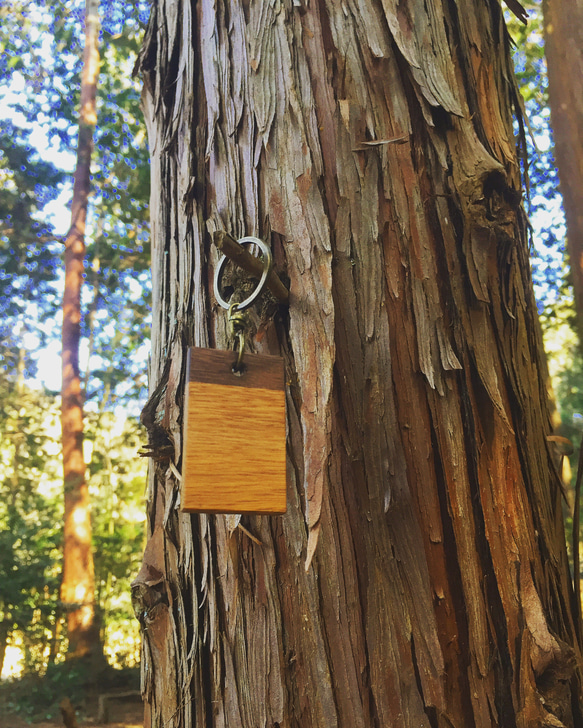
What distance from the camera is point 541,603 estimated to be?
32.2 inches

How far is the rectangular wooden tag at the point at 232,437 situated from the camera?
0.66 metres

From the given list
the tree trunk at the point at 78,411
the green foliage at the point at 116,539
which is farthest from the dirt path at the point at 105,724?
the green foliage at the point at 116,539

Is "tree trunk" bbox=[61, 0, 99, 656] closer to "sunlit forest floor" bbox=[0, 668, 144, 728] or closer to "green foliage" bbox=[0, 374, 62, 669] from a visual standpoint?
"sunlit forest floor" bbox=[0, 668, 144, 728]

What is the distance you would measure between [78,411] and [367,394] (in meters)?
6.59

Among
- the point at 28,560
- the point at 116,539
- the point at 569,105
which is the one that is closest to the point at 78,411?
the point at 28,560

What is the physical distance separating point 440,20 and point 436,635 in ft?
3.57

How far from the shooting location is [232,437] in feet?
2.27

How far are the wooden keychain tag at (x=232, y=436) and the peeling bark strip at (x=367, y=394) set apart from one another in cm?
10

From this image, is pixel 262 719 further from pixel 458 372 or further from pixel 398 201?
pixel 398 201

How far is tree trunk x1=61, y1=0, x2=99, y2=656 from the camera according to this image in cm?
631

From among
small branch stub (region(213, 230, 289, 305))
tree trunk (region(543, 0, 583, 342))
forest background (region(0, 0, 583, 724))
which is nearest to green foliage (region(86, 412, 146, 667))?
forest background (region(0, 0, 583, 724))

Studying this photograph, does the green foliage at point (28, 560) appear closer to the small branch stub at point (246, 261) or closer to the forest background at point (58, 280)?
the forest background at point (58, 280)

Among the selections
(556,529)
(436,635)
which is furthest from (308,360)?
(556,529)

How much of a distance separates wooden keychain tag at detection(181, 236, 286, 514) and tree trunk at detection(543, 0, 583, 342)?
2.29 m
